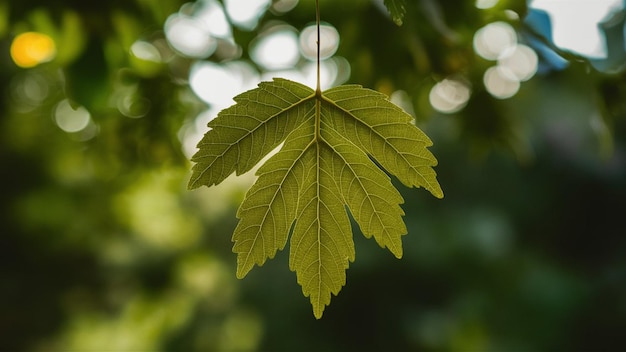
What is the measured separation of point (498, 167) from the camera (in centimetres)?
367

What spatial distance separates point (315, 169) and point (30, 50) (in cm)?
77

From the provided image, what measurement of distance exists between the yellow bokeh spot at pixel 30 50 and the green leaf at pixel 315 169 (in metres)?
0.61

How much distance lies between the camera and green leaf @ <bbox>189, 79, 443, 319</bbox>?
456 millimetres

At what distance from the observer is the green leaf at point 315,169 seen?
1.49 feet

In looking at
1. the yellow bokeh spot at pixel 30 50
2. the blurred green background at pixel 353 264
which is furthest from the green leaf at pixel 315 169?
the blurred green background at pixel 353 264

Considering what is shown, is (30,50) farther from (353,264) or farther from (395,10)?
(353,264)

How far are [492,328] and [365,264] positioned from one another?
3.05ft

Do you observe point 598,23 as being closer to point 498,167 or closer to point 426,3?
point 426,3

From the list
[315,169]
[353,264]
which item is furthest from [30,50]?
[353,264]

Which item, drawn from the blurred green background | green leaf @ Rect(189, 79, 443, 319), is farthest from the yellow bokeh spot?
the blurred green background

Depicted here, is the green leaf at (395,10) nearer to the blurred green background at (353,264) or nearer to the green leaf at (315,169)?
the green leaf at (315,169)

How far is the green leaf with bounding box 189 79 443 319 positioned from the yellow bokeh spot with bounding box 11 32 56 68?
61 centimetres

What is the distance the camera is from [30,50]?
100 centimetres

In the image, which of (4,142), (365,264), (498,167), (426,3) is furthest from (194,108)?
(498,167)
